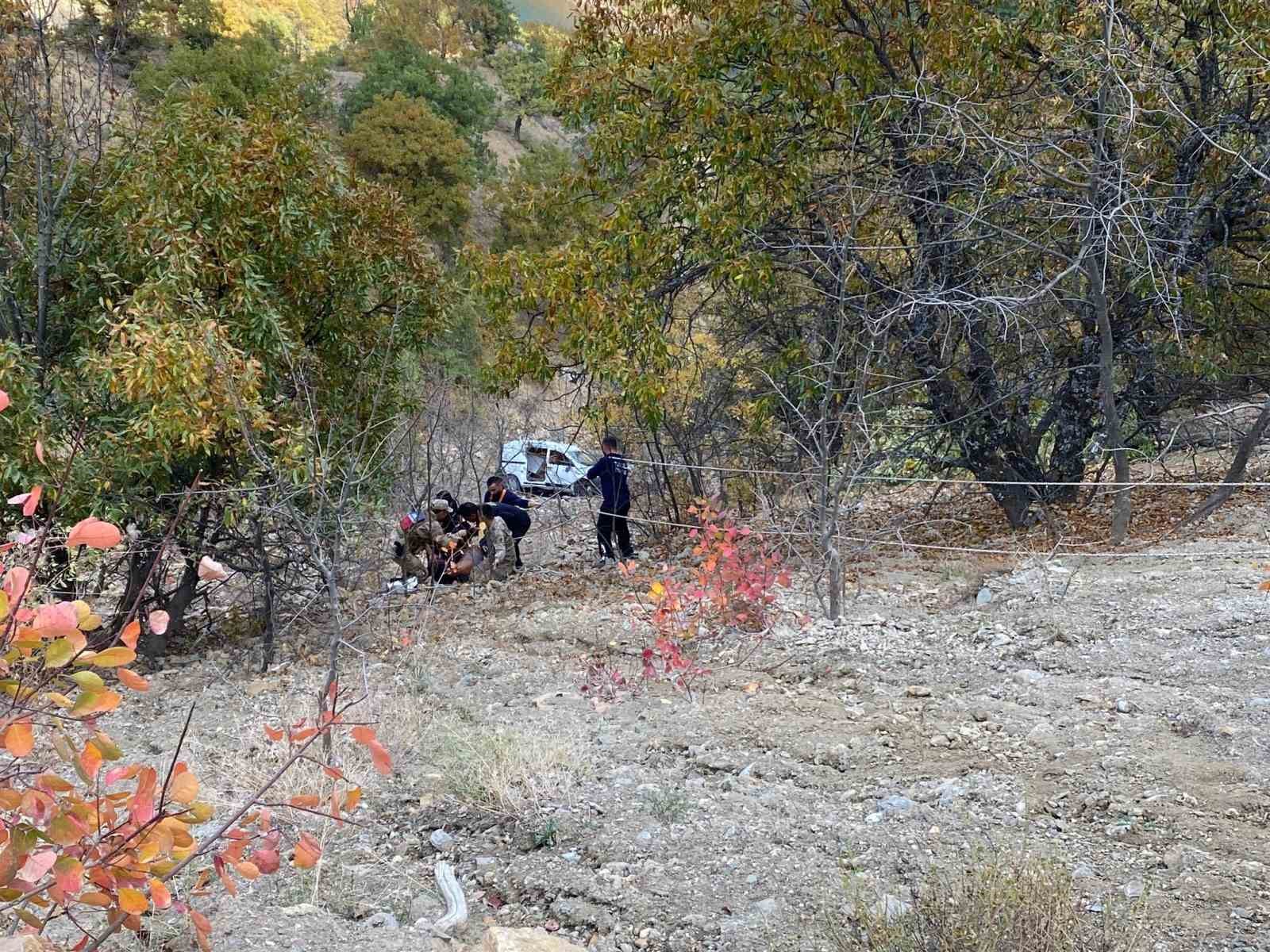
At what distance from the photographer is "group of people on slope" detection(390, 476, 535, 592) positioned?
9.29 m

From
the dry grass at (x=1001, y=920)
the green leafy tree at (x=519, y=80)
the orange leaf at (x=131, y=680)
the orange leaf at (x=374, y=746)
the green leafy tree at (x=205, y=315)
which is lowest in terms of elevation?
the dry grass at (x=1001, y=920)

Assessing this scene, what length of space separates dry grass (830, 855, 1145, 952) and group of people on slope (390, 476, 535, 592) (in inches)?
242

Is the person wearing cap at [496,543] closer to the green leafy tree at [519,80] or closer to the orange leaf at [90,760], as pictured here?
the orange leaf at [90,760]

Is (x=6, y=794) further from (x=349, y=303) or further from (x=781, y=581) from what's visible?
(x=349, y=303)

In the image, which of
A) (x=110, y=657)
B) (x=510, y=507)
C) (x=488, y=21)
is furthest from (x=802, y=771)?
(x=488, y=21)

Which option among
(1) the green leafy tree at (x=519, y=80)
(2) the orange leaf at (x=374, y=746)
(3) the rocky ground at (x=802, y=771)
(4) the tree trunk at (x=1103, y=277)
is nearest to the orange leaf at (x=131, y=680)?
(2) the orange leaf at (x=374, y=746)

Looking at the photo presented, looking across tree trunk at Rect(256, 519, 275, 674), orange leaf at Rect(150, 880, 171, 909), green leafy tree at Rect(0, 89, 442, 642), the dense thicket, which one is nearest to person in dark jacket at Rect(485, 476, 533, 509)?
the dense thicket

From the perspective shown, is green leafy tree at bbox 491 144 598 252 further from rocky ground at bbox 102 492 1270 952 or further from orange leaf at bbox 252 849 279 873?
orange leaf at bbox 252 849 279 873

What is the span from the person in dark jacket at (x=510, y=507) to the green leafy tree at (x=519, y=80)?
31.4m

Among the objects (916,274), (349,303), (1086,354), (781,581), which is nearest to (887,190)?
(916,274)

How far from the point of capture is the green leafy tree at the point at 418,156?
2511 centimetres

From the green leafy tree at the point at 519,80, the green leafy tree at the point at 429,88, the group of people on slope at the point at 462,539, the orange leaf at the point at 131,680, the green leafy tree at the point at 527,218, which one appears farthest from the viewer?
the green leafy tree at the point at 519,80

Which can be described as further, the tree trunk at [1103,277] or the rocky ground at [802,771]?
the tree trunk at [1103,277]

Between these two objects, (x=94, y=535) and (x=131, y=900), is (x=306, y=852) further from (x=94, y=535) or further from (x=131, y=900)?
(x=94, y=535)
